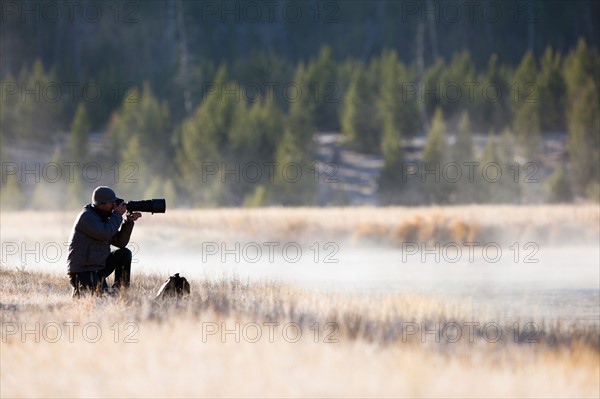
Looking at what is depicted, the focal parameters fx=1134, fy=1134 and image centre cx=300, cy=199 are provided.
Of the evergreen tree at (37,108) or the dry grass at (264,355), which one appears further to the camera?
the evergreen tree at (37,108)

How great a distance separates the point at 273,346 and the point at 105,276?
11.6ft

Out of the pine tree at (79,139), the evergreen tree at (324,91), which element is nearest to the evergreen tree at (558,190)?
the evergreen tree at (324,91)

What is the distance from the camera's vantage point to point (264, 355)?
34.6 ft

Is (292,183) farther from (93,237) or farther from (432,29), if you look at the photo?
(93,237)

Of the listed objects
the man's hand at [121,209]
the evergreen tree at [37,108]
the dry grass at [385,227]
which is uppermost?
the evergreen tree at [37,108]

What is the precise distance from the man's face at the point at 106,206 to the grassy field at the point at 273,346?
1.04 metres

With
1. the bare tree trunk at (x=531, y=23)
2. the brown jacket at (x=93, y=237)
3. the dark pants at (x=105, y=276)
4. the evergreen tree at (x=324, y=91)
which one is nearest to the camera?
the brown jacket at (x=93, y=237)

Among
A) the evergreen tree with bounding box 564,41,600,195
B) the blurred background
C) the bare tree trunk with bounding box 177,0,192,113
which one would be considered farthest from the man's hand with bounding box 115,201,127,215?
the bare tree trunk with bounding box 177,0,192,113

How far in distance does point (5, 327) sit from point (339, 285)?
10.1 metres

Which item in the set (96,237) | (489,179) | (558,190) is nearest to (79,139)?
(489,179)

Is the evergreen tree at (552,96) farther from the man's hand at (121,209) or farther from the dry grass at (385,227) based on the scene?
the man's hand at (121,209)

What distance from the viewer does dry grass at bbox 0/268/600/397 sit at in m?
9.34

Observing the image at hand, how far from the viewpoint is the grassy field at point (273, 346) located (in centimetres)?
939

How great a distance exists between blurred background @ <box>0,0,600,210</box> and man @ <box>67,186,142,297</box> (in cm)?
4418
